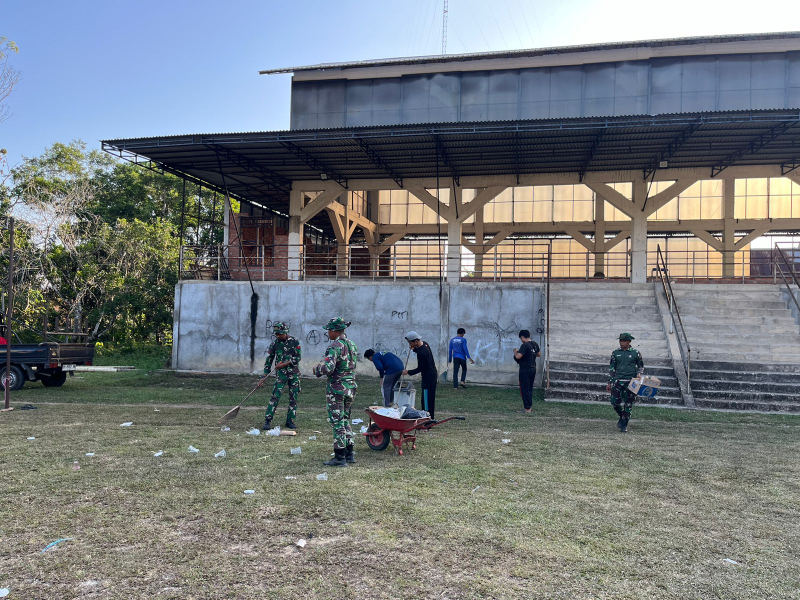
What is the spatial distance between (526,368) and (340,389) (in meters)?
5.91

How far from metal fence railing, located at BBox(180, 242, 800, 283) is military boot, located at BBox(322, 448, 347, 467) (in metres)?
12.0

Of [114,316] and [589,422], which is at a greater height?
[114,316]

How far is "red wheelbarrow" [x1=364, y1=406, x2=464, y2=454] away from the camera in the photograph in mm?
8039

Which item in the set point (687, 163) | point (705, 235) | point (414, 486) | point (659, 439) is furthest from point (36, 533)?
point (705, 235)

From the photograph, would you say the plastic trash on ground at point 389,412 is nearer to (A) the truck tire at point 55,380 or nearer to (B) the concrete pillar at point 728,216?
(A) the truck tire at point 55,380

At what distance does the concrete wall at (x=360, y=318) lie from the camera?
17625 mm

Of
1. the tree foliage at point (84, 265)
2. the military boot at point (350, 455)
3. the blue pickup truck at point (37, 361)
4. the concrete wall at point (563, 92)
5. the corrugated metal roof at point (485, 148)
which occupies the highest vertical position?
the concrete wall at point (563, 92)

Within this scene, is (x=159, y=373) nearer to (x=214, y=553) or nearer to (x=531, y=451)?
(x=531, y=451)

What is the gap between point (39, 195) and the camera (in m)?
24.3

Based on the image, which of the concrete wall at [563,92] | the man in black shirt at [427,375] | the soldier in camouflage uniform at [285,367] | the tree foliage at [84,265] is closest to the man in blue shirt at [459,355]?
the man in black shirt at [427,375]

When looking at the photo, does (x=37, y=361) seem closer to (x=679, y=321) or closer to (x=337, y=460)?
(x=337, y=460)

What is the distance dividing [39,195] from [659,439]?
80.0 ft

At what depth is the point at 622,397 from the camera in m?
10.5

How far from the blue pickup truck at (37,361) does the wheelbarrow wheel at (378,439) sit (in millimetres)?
10575
